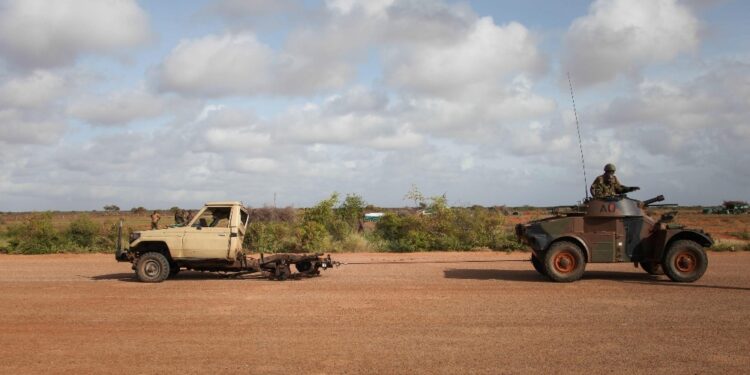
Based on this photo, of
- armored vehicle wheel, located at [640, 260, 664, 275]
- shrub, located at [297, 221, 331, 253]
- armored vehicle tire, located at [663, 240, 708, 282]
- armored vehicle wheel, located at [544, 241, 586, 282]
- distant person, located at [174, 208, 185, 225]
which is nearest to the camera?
armored vehicle tire, located at [663, 240, 708, 282]

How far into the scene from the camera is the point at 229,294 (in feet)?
39.1

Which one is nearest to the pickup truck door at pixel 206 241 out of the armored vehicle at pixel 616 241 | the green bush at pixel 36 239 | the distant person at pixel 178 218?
the distant person at pixel 178 218

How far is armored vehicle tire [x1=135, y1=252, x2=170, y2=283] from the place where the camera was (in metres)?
13.6

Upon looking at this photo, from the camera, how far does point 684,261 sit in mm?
12734

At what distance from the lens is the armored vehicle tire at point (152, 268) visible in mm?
13617

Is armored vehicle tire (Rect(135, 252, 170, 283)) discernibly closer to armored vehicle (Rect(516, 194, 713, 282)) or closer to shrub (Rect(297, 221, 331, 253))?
armored vehicle (Rect(516, 194, 713, 282))

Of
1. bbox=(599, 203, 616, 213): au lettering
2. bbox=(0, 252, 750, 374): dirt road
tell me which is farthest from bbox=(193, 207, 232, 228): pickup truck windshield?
bbox=(599, 203, 616, 213): au lettering

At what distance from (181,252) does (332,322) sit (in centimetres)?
569

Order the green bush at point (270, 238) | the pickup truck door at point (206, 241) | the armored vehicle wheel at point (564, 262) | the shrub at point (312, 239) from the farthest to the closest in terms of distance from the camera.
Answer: the green bush at point (270, 238) < the shrub at point (312, 239) < the pickup truck door at point (206, 241) < the armored vehicle wheel at point (564, 262)

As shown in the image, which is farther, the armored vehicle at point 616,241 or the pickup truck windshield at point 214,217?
the pickup truck windshield at point 214,217

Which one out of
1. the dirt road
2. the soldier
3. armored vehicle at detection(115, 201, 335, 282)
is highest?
the soldier

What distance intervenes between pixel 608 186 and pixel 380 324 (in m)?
7.19

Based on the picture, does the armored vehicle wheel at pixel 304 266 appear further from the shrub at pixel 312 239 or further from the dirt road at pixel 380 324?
the shrub at pixel 312 239

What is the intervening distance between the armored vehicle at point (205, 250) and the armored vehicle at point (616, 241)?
16.2 feet
